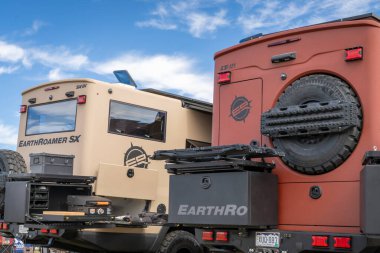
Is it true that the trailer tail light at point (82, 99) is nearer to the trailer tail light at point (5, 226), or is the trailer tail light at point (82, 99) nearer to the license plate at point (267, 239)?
the trailer tail light at point (5, 226)

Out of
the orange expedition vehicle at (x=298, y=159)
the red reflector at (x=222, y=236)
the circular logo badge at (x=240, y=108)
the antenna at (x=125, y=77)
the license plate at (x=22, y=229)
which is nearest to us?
the orange expedition vehicle at (x=298, y=159)

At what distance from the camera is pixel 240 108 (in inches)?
258

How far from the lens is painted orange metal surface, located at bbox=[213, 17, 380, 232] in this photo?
5.49 metres

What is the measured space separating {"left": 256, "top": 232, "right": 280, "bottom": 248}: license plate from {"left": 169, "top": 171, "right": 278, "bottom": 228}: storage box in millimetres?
108

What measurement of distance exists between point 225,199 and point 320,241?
3.26 feet

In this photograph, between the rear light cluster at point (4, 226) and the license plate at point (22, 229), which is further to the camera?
the rear light cluster at point (4, 226)

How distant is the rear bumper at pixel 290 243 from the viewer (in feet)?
16.7

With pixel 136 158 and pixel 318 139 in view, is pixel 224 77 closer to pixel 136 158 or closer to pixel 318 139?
pixel 318 139

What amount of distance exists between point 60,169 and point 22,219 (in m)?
1.01

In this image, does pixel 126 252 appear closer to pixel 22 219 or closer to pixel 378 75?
pixel 22 219

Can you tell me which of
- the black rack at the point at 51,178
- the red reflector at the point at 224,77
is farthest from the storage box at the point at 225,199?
the black rack at the point at 51,178

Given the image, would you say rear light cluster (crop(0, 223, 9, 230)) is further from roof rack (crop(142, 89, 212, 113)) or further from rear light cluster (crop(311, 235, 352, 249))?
rear light cluster (crop(311, 235, 352, 249))

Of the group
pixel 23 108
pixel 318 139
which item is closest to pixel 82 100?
pixel 23 108

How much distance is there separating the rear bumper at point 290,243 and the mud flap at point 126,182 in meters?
3.07
